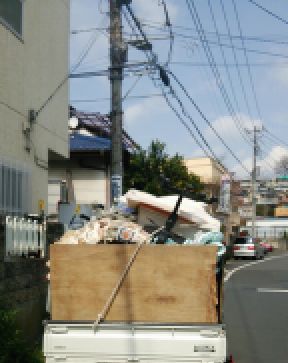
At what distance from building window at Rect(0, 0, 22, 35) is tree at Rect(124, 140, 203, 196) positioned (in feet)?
60.8

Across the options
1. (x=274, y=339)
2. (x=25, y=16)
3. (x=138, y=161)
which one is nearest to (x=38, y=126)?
(x=25, y=16)

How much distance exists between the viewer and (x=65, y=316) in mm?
6320

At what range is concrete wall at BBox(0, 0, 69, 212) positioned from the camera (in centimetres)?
1148

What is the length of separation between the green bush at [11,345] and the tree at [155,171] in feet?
72.1

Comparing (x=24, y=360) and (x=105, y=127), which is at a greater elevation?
(x=105, y=127)

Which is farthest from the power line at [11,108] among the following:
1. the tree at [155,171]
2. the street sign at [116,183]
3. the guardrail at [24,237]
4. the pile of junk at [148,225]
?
the tree at [155,171]

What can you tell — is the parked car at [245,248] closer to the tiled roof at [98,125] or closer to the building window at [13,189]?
the tiled roof at [98,125]

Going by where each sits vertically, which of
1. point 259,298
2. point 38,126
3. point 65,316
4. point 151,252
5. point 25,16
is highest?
point 25,16

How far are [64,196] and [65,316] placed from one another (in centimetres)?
1422

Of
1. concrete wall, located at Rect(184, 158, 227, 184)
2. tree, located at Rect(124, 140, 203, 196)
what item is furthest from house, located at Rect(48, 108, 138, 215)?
concrete wall, located at Rect(184, 158, 227, 184)

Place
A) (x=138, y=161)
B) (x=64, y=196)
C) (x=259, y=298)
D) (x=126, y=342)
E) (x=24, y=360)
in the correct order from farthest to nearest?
(x=138, y=161) < (x=64, y=196) < (x=259, y=298) < (x=24, y=360) < (x=126, y=342)

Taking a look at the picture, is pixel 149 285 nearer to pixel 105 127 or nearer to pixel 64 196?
pixel 64 196

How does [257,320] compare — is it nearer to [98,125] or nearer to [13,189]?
[13,189]

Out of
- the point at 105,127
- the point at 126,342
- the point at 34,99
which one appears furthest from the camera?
the point at 105,127
